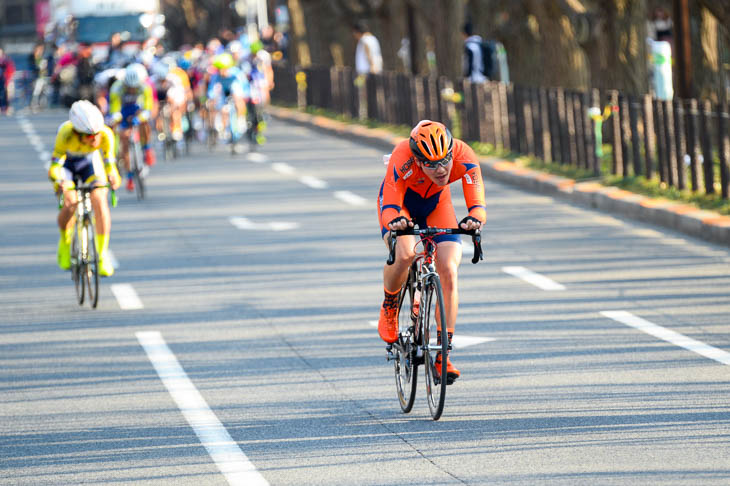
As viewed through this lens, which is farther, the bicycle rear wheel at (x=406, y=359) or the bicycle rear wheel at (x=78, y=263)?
the bicycle rear wheel at (x=78, y=263)

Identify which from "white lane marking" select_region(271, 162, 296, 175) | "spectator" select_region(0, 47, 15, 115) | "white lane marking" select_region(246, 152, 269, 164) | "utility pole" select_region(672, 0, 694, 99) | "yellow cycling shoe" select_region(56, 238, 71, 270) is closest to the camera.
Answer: "yellow cycling shoe" select_region(56, 238, 71, 270)

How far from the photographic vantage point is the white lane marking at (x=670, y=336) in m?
9.61

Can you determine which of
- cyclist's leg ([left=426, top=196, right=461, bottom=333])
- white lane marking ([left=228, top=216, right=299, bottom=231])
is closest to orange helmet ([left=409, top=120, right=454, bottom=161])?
cyclist's leg ([left=426, top=196, right=461, bottom=333])

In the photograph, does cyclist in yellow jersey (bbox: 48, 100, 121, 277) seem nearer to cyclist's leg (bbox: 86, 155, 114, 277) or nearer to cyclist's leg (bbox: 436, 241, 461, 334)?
cyclist's leg (bbox: 86, 155, 114, 277)

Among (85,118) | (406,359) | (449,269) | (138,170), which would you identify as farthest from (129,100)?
(449,269)

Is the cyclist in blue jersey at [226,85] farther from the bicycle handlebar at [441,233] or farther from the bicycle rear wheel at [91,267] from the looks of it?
the bicycle handlebar at [441,233]

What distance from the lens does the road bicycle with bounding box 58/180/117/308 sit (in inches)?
507

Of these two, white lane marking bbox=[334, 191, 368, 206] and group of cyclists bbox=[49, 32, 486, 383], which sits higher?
group of cyclists bbox=[49, 32, 486, 383]

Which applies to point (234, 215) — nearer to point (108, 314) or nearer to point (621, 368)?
point (108, 314)

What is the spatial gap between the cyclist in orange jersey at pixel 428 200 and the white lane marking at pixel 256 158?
18727 millimetres

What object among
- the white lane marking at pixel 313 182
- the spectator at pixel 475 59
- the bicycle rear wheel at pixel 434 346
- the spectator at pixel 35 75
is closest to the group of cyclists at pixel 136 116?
the white lane marking at pixel 313 182

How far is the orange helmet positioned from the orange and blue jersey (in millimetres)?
141

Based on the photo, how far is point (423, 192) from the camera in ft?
27.7

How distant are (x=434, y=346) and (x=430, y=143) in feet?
3.37
